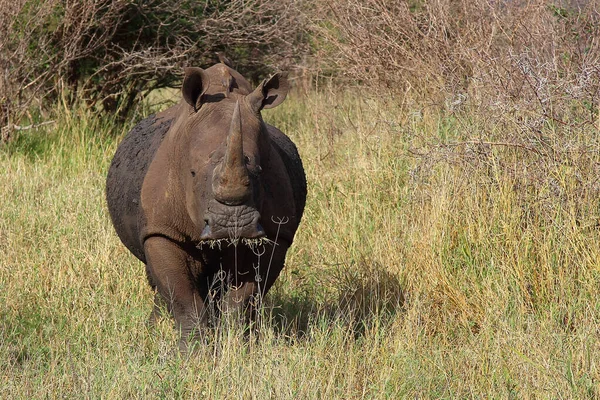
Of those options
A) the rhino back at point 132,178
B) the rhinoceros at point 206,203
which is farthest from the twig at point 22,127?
the rhinoceros at point 206,203

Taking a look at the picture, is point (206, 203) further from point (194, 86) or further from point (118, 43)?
point (118, 43)

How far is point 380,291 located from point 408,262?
0.87ft

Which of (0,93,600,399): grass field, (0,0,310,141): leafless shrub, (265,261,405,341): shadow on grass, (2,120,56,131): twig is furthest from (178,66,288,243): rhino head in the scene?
(0,0,310,141): leafless shrub

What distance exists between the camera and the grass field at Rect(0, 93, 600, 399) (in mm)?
4812

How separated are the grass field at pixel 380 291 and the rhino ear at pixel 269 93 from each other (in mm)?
1184

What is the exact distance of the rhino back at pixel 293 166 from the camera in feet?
18.8

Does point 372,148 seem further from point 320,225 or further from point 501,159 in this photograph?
point 501,159

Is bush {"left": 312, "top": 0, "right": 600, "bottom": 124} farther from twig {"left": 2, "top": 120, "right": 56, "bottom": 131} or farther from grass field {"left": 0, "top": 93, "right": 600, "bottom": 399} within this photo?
twig {"left": 2, "top": 120, "right": 56, "bottom": 131}

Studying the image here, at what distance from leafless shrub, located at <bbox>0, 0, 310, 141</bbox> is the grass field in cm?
218

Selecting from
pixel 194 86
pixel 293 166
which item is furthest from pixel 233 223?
pixel 293 166

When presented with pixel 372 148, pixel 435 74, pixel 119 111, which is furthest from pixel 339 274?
pixel 119 111

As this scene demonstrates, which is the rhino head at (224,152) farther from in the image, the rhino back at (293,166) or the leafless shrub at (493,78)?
the leafless shrub at (493,78)

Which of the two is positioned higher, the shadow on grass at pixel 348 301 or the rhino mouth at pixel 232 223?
the rhino mouth at pixel 232 223

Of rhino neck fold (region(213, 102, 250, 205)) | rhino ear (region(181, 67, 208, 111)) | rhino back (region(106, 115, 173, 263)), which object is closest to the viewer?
Answer: rhino neck fold (region(213, 102, 250, 205))
